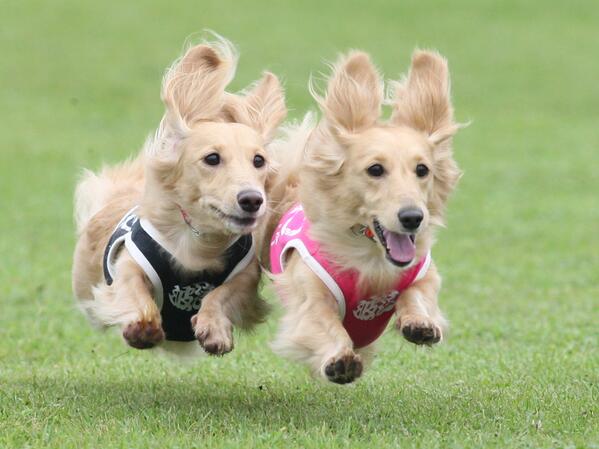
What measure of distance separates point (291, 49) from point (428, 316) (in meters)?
22.5

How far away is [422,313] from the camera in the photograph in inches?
208

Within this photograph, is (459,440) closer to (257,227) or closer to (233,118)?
(257,227)

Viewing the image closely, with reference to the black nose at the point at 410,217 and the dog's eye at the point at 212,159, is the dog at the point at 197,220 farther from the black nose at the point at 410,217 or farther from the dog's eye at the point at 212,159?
the black nose at the point at 410,217

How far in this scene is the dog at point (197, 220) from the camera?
553 cm

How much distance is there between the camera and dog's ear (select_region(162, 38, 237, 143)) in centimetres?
595

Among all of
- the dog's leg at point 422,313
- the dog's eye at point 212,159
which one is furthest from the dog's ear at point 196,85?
the dog's leg at point 422,313

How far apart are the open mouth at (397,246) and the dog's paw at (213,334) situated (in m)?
0.90

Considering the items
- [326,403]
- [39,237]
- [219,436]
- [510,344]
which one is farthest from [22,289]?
[219,436]

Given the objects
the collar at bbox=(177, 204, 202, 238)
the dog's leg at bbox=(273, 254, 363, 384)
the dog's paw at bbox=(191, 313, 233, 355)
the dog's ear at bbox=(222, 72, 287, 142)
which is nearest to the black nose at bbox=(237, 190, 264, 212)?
the dog's leg at bbox=(273, 254, 363, 384)

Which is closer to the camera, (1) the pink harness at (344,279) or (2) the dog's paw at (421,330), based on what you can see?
(2) the dog's paw at (421,330)

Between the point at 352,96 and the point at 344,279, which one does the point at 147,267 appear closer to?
the point at 344,279

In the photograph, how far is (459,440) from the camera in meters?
4.93

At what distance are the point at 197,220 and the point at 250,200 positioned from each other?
47 centimetres

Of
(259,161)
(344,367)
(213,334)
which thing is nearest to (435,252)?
(259,161)
